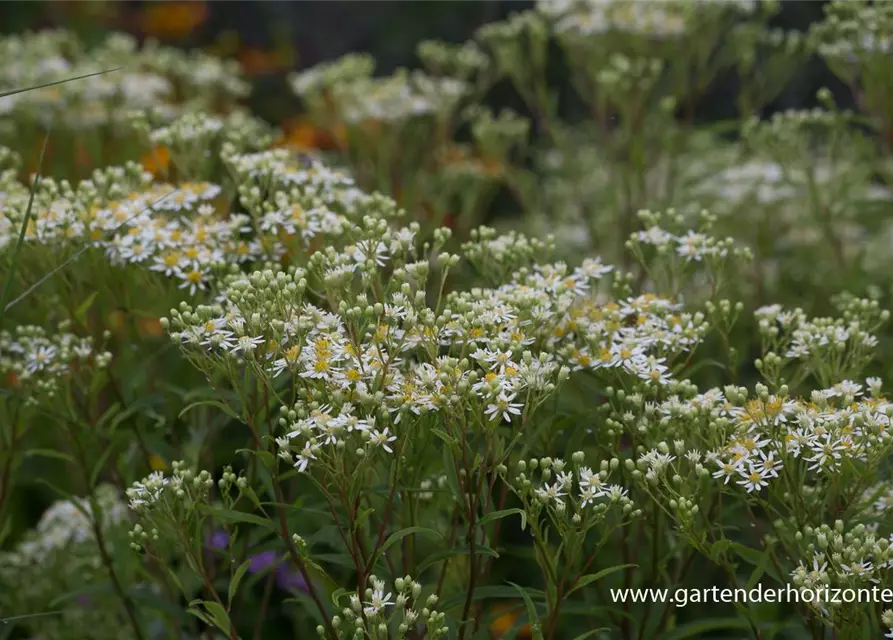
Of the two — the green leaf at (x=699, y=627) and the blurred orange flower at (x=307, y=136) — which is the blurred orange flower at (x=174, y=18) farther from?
the green leaf at (x=699, y=627)

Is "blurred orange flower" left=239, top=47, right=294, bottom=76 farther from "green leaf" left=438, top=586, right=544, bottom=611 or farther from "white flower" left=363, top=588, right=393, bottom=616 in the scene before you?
"white flower" left=363, top=588, right=393, bottom=616

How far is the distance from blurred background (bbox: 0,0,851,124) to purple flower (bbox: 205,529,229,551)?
462 cm

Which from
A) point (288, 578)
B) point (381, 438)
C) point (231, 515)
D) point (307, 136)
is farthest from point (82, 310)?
point (307, 136)

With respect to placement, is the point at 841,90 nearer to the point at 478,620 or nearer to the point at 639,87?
the point at 639,87

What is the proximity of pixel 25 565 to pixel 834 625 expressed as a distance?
8.86 ft

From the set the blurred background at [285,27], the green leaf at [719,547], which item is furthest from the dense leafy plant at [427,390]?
the blurred background at [285,27]

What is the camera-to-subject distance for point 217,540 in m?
3.79

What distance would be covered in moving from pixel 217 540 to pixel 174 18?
593 centimetres

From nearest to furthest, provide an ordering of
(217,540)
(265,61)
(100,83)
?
(217,540), (100,83), (265,61)

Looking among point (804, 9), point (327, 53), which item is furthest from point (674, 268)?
point (327, 53)

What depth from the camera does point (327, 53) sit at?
28.0ft

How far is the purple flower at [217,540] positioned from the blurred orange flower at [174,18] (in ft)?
18.7

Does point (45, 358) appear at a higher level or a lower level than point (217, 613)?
higher

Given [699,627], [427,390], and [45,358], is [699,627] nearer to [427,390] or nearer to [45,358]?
[427,390]
